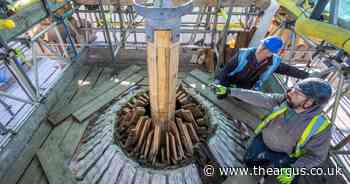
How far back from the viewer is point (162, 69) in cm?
215

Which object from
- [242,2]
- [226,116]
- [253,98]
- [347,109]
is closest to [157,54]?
[253,98]

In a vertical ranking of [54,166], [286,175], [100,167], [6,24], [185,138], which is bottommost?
[54,166]

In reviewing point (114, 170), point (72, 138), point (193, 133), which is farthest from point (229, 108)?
point (72, 138)

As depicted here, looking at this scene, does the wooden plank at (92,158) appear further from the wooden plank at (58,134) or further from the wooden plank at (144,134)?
the wooden plank at (58,134)

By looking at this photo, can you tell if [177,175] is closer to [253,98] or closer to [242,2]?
[253,98]

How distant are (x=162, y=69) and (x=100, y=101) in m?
2.50

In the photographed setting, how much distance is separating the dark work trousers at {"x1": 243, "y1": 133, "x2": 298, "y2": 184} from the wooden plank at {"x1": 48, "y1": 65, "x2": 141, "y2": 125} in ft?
10.6

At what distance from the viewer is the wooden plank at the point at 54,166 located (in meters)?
2.84

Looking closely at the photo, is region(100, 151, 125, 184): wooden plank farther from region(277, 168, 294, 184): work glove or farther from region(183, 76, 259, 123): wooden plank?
region(183, 76, 259, 123): wooden plank

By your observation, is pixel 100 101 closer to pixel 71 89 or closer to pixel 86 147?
pixel 71 89

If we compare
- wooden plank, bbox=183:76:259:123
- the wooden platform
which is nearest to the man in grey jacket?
the wooden platform

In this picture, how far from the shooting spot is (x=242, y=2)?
4.61 metres

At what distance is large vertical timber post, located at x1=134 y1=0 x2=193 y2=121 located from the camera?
1767 mm

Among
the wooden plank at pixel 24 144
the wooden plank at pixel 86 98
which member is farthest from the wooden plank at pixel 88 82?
the wooden plank at pixel 24 144
